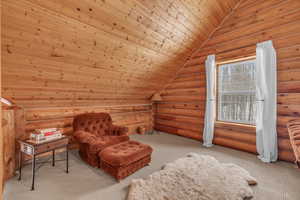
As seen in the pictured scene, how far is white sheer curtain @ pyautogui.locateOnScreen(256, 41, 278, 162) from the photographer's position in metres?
2.56

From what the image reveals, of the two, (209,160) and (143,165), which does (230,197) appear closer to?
(209,160)

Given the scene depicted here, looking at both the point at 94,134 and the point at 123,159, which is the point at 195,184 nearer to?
the point at 123,159

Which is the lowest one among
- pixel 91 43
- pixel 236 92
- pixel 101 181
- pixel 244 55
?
pixel 101 181

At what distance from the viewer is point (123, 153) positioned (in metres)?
2.04

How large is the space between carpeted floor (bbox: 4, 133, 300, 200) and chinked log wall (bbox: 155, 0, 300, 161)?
0.56 m

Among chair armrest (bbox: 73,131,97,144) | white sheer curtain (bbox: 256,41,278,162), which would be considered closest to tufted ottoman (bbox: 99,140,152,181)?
chair armrest (bbox: 73,131,97,144)

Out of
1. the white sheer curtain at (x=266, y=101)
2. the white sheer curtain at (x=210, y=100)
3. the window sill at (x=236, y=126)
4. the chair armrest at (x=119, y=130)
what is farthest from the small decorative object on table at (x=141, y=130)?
the white sheer curtain at (x=266, y=101)

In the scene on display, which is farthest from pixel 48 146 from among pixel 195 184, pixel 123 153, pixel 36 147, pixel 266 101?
pixel 266 101

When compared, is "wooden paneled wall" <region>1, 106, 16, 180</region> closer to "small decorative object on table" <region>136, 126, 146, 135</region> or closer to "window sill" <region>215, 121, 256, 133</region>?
"small decorative object on table" <region>136, 126, 146, 135</region>

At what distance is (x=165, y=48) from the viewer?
9.94ft

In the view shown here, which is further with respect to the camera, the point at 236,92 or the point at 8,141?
the point at 236,92

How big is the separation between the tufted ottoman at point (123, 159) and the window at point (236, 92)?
235 centimetres

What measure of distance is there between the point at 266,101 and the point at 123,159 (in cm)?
286

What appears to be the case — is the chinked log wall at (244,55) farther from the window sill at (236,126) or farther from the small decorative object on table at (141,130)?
the small decorative object on table at (141,130)
